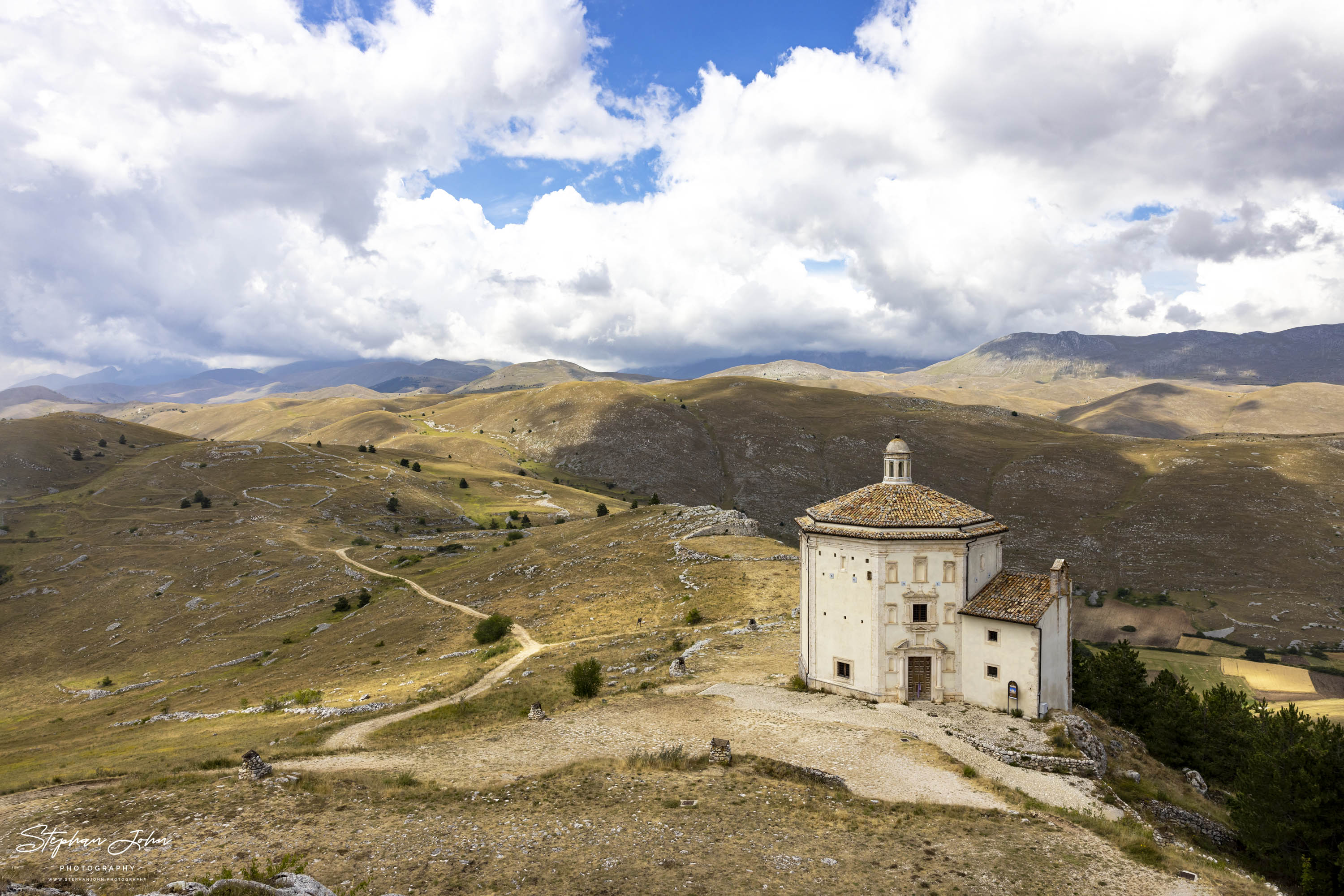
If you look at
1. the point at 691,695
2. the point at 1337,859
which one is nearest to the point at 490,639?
A: the point at 691,695

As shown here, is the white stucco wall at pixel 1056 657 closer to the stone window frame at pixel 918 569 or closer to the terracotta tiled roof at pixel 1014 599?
the terracotta tiled roof at pixel 1014 599

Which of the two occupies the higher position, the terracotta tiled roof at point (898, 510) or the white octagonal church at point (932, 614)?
the terracotta tiled roof at point (898, 510)

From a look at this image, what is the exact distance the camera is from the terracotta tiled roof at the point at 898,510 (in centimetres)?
3744

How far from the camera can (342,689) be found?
4900cm

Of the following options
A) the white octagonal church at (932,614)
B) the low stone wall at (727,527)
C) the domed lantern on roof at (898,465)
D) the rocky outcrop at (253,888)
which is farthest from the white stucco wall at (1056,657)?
the low stone wall at (727,527)

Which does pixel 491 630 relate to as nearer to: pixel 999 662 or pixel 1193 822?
pixel 999 662

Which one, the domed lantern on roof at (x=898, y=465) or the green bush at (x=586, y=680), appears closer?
the green bush at (x=586, y=680)

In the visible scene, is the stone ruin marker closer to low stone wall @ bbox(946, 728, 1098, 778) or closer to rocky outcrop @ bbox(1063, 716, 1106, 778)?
low stone wall @ bbox(946, 728, 1098, 778)

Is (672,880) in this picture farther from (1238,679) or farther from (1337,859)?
(1238,679)

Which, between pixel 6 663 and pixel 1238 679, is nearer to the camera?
pixel 6 663

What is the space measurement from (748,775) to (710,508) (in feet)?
200

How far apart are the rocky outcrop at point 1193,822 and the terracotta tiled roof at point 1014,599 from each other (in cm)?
900

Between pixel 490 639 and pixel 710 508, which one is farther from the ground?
pixel 710 508

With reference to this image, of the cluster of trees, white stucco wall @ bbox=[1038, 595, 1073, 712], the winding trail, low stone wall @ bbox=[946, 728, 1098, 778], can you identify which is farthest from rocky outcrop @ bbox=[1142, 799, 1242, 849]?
the winding trail
